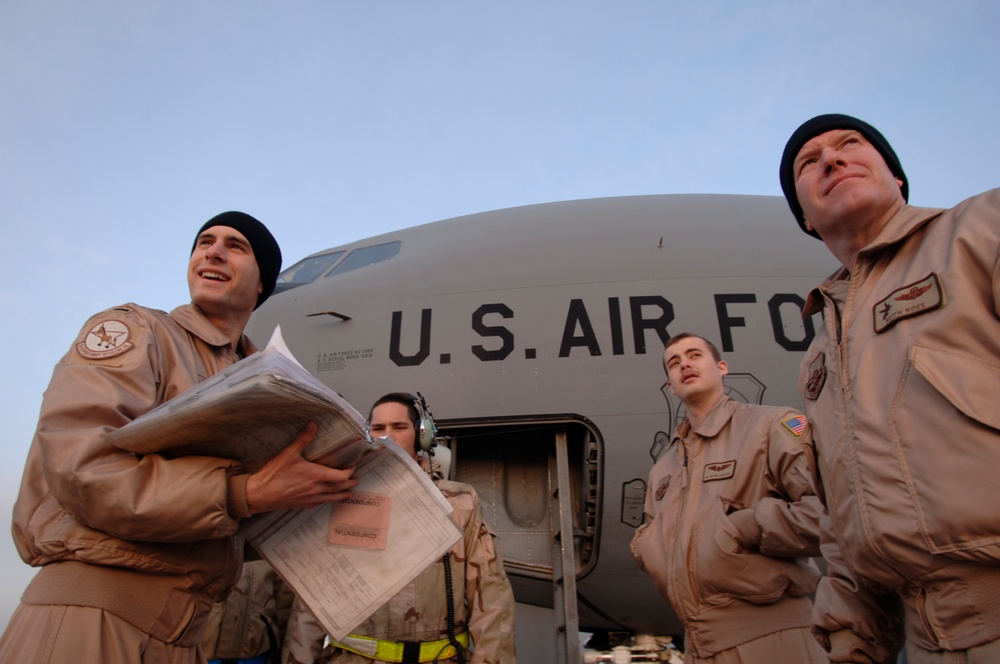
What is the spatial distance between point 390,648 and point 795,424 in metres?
2.08

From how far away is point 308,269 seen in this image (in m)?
6.96

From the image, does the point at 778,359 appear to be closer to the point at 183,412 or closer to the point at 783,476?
the point at 783,476

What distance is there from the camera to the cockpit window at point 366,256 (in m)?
6.55

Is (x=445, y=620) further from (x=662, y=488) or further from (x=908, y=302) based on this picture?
(x=908, y=302)

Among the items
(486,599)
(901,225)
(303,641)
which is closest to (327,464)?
(901,225)

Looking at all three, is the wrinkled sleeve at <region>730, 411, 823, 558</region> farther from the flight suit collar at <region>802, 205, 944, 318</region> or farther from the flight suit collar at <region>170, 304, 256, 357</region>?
the flight suit collar at <region>170, 304, 256, 357</region>

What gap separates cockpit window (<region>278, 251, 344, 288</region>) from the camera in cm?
665

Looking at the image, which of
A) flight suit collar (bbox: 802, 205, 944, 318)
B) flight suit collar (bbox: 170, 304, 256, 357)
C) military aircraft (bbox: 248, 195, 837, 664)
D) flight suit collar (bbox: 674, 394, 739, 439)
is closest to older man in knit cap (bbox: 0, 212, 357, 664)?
flight suit collar (bbox: 170, 304, 256, 357)

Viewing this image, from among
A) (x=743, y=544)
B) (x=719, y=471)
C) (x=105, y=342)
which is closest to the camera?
(x=105, y=342)

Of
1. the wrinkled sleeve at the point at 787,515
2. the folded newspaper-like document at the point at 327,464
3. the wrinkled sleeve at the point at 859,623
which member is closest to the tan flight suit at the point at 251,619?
the folded newspaper-like document at the point at 327,464

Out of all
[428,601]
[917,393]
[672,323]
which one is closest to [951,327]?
[917,393]

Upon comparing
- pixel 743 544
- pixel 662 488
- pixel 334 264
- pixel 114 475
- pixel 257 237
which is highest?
pixel 334 264

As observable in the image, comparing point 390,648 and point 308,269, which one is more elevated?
point 308,269

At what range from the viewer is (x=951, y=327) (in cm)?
139
